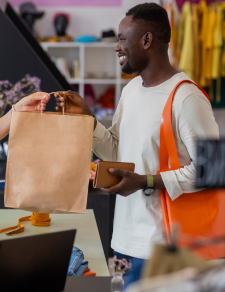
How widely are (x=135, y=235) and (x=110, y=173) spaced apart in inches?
8.8

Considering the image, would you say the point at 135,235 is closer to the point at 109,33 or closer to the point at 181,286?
the point at 181,286

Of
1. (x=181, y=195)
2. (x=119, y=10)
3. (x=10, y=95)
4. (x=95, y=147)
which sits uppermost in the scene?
(x=119, y=10)

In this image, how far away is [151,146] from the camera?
1146 millimetres

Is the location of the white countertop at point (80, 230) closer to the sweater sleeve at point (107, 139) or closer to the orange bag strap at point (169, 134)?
the sweater sleeve at point (107, 139)

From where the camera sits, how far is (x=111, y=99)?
4852mm

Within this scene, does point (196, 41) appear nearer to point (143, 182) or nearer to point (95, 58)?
point (95, 58)

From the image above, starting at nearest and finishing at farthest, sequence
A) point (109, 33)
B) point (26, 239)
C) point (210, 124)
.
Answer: point (26, 239), point (210, 124), point (109, 33)

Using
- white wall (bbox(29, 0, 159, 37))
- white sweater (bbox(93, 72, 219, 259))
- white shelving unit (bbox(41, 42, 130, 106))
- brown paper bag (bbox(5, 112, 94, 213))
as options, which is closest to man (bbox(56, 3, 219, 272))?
white sweater (bbox(93, 72, 219, 259))

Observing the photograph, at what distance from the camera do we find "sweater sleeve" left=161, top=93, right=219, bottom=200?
107cm

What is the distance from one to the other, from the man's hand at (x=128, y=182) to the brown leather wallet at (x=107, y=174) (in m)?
0.02

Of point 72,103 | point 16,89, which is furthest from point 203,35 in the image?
point 72,103

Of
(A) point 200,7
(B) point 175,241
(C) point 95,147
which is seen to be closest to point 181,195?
(C) point 95,147

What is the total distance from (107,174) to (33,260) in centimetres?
46

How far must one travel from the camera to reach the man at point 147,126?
3.54ft
